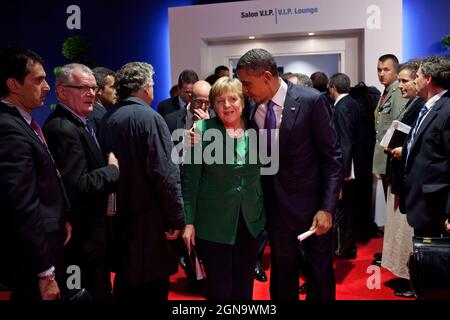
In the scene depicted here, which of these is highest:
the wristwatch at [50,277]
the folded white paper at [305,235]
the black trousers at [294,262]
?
the folded white paper at [305,235]

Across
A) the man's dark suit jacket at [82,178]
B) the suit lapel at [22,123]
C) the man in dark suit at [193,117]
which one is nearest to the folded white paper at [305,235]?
the man's dark suit jacket at [82,178]

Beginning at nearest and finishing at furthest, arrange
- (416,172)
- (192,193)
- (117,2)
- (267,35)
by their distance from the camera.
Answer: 1. (192,193)
2. (416,172)
3. (267,35)
4. (117,2)

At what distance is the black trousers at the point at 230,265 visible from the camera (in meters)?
2.32

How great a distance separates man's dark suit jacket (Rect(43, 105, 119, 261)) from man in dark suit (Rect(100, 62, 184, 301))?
0.12m

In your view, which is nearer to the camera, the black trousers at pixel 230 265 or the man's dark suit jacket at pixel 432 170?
the black trousers at pixel 230 265

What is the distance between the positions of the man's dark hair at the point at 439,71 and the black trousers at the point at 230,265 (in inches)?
57.4

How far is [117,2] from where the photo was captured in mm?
6512

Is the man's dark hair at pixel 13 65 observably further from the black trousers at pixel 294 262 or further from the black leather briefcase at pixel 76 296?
the black trousers at pixel 294 262

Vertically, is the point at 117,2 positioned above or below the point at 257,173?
above

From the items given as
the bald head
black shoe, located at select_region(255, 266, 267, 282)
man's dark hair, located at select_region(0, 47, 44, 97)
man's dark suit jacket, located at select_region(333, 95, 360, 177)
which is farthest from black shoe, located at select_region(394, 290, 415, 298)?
man's dark hair, located at select_region(0, 47, 44, 97)

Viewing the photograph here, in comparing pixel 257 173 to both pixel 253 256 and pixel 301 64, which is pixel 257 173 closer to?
pixel 253 256

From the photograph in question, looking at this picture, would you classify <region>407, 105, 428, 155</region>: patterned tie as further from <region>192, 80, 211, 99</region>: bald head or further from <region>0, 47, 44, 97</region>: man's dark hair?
<region>0, 47, 44, 97</region>: man's dark hair
